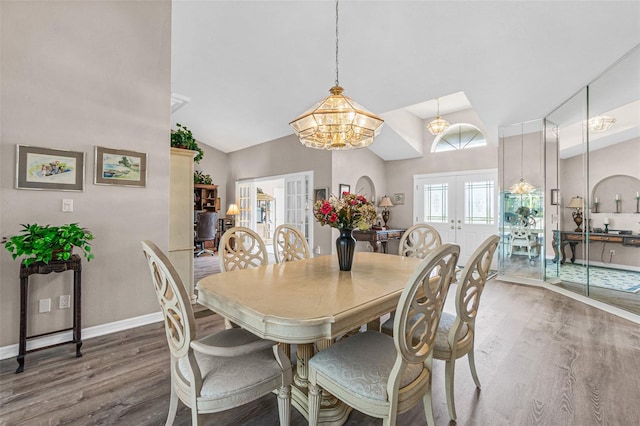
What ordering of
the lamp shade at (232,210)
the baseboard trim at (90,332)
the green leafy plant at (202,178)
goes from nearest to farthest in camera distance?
the baseboard trim at (90,332), the green leafy plant at (202,178), the lamp shade at (232,210)

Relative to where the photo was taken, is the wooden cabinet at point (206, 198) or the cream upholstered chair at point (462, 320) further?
the wooden cabinet at point (206, 198)

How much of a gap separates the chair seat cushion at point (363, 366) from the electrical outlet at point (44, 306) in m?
2.49

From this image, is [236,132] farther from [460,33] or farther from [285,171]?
[460,33]

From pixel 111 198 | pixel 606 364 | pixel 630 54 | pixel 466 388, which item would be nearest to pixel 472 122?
pixel 630 54

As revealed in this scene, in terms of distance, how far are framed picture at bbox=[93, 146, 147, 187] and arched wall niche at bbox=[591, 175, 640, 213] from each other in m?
5.33

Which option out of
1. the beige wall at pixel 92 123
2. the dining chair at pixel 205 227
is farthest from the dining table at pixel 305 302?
the dining chair at pixel 205 227

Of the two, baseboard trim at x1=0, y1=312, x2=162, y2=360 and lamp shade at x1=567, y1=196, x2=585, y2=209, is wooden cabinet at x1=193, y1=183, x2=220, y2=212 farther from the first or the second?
lamp shade at x1=567, y1=196, x2=585, y2=209

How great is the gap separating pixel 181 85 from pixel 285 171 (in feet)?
8.58

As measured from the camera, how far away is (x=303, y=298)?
1449 millimetres

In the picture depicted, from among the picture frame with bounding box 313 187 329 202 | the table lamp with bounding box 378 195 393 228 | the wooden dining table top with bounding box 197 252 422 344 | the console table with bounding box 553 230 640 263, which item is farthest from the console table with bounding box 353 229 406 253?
the wooden dining table top with bounding box 197 252 422 344

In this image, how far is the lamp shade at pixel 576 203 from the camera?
12.8 ft

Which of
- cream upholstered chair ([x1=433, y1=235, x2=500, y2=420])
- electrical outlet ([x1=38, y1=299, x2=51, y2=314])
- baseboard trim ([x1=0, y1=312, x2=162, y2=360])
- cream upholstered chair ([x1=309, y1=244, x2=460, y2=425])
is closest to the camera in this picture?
cream upholstered chair ([x1=309, y1=244, x2=460, y2=425])

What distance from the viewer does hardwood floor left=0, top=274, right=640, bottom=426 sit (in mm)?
1630

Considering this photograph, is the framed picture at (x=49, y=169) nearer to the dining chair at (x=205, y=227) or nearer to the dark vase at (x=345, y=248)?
the dark vase at (x=345, y=248)
